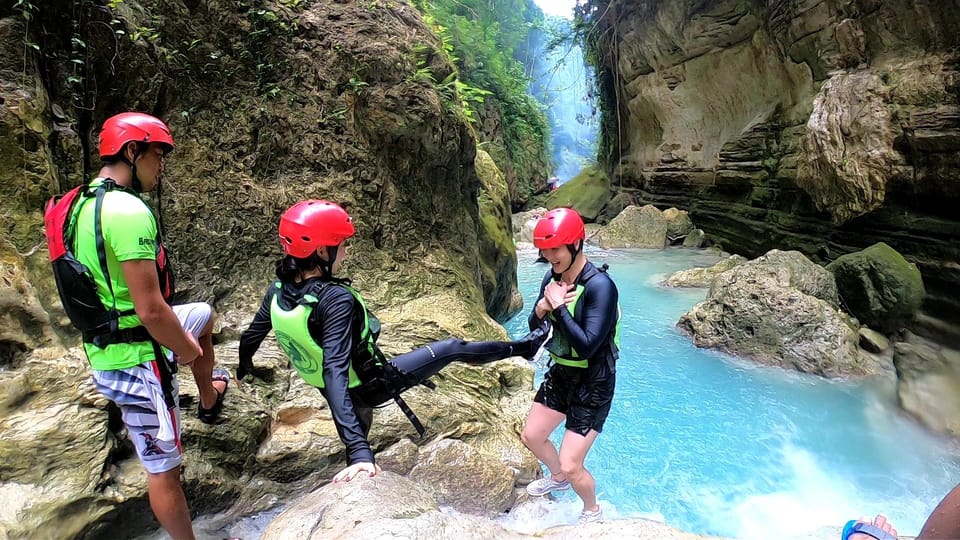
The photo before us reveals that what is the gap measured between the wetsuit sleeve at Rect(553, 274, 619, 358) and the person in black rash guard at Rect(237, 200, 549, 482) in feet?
3.24

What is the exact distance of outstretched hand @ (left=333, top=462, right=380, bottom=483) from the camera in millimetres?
2311

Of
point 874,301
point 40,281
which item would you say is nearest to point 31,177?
point 40,281

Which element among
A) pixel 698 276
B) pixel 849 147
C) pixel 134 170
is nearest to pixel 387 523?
pixel 134 170

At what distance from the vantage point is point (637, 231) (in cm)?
1725

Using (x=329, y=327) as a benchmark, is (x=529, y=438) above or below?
below

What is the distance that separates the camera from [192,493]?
9.62ft

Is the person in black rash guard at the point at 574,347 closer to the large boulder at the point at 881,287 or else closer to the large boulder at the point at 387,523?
the large boulder at the point at 387,523

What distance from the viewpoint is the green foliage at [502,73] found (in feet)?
72.0

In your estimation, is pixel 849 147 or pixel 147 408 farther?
pixel 849 147

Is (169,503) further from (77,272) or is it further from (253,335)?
(77,272)

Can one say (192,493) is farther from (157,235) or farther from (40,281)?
(40,281)

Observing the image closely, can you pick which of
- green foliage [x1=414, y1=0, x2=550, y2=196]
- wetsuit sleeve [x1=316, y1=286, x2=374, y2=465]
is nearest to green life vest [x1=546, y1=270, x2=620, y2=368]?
wetsuit sleeve [x1=316, y1=286, x2=374, y2=465]

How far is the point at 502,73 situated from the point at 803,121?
1739 cm

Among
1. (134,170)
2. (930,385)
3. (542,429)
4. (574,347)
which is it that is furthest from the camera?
(930,385)
